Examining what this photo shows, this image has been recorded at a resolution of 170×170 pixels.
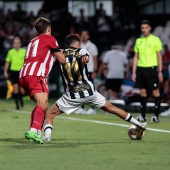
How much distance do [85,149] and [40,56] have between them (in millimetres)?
1722

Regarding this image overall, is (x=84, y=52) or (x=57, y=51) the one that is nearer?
(x=57, y=51)

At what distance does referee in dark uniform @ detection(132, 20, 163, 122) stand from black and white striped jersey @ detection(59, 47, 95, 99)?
5158mm

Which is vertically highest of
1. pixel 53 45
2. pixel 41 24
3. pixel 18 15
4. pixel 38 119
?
pixel 18 15

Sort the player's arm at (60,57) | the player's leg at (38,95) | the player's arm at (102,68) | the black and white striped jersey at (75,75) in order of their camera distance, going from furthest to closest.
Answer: the player's arm at (102,68), the black and white striped jersey at (75,75), the player's arm at (60,57), the player's leg at (38,95)

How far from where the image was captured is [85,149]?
11.2 metres

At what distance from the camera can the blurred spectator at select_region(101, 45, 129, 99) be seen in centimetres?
2390

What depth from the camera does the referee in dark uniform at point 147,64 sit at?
17.5m

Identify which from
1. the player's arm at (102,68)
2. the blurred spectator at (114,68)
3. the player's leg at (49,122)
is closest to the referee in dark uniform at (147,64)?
the player's leg at (49,122)

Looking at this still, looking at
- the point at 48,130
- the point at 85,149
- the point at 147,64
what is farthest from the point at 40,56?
the point at 147,64

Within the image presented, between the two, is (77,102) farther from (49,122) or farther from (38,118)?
(38,118)

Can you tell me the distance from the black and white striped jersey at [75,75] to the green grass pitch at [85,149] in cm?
79

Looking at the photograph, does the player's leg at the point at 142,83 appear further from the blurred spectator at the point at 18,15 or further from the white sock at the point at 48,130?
the blurred spectator at the point at 18,15

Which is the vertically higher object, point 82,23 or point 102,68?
point 82,23

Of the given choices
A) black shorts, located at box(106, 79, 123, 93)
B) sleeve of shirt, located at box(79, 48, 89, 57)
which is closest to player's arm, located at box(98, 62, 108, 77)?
black shorts, located at box(106, 79, 123, 93)
